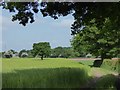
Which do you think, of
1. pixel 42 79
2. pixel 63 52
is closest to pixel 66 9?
pixel 42 79

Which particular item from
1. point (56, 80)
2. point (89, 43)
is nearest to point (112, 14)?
point (56, 80)

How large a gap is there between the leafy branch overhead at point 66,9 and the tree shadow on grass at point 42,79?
3437mm

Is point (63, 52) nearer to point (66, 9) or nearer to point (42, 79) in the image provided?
point (42, 79)

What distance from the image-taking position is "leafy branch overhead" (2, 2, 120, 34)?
1219cm

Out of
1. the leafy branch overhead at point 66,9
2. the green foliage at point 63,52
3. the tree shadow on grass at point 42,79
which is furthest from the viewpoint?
the green foliage at point 63,52

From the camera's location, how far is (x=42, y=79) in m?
17.1

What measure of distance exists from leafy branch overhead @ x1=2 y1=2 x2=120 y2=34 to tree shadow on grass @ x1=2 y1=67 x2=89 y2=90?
135 inches

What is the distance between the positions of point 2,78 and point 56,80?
11.9ft

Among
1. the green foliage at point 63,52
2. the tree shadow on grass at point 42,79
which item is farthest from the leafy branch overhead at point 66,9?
the green foliage at point 63,52

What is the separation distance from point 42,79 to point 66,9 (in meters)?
5.34

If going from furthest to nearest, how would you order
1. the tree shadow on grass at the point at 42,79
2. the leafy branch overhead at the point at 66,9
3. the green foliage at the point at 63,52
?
the green foliage at the point at 63,52 → the tree shadow on grass at the point at 42,79 → the leafy branch overhead at the point at 66,9

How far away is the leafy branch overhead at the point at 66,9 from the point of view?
1219cm

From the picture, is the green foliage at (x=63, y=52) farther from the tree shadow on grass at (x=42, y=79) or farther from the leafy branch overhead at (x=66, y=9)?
the leafy branch overhead at (x=66, y=9)

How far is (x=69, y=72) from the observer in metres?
20.5
